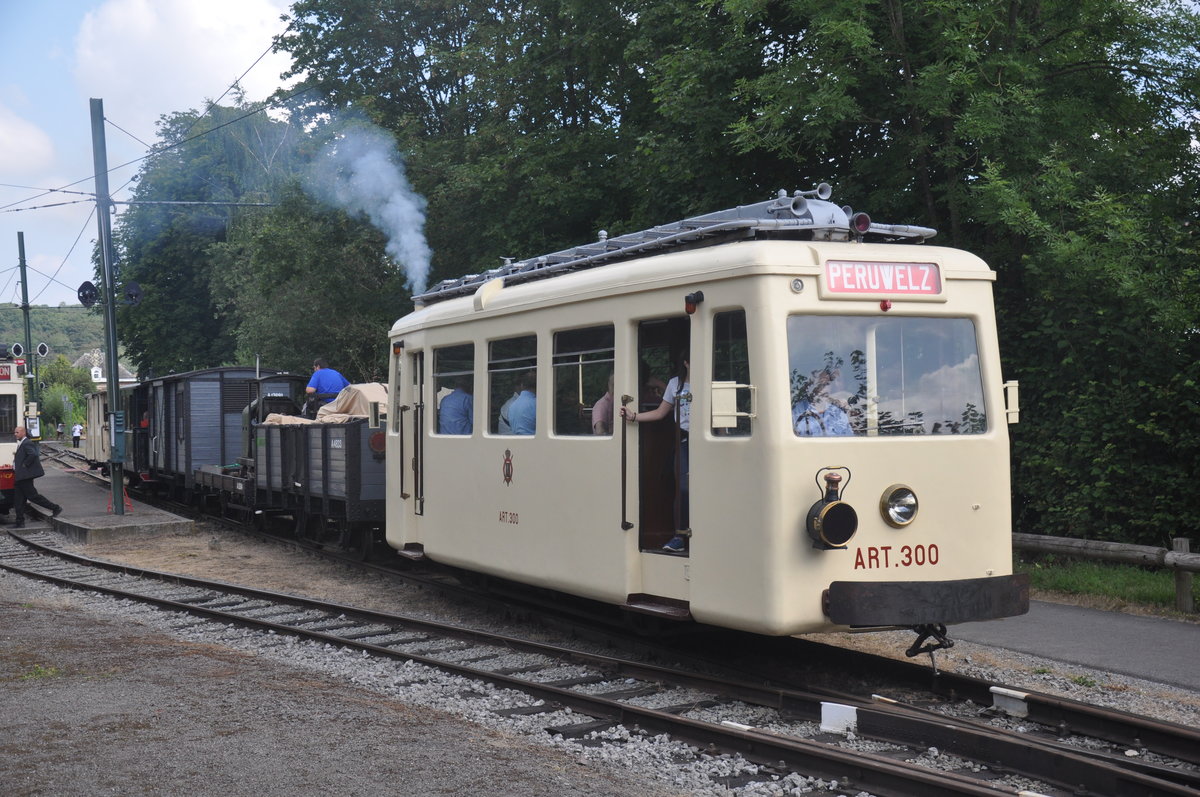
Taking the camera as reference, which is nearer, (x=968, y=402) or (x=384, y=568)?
(x=968, y=402)

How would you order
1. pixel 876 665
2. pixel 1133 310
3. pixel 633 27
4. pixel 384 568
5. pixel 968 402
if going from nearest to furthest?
1. pixel 968 402
2. pixel 876 665
3. pixel 1133 310
4. pixel 384 568
5. pixel 633 27

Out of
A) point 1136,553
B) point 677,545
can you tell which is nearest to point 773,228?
point 677,545

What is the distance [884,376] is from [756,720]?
2151mm

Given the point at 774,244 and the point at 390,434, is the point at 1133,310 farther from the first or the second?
the point at 390,434

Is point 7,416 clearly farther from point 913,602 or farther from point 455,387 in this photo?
point 913,602

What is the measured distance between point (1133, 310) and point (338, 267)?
1731 cm

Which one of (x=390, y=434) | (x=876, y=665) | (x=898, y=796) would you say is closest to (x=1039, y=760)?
(x=898, y=796)

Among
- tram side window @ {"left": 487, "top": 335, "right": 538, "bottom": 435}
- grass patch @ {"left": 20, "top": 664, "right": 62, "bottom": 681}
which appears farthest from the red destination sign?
grass patch @ {"left": 20, "top": 664, "right": 62, "bottom": 681}

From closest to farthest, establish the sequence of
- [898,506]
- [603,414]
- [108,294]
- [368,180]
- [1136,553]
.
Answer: [898,506] < [603,414] < [1136,553] < [108,294] < [368,180]

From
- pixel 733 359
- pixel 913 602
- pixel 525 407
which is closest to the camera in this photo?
pixel 913 602

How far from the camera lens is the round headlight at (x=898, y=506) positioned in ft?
23.0

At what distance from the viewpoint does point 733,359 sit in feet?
23.6

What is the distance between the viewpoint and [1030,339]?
12562 millimetres

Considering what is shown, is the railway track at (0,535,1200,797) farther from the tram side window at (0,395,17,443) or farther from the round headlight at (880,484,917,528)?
the tram side window at (0,395,17,443)
